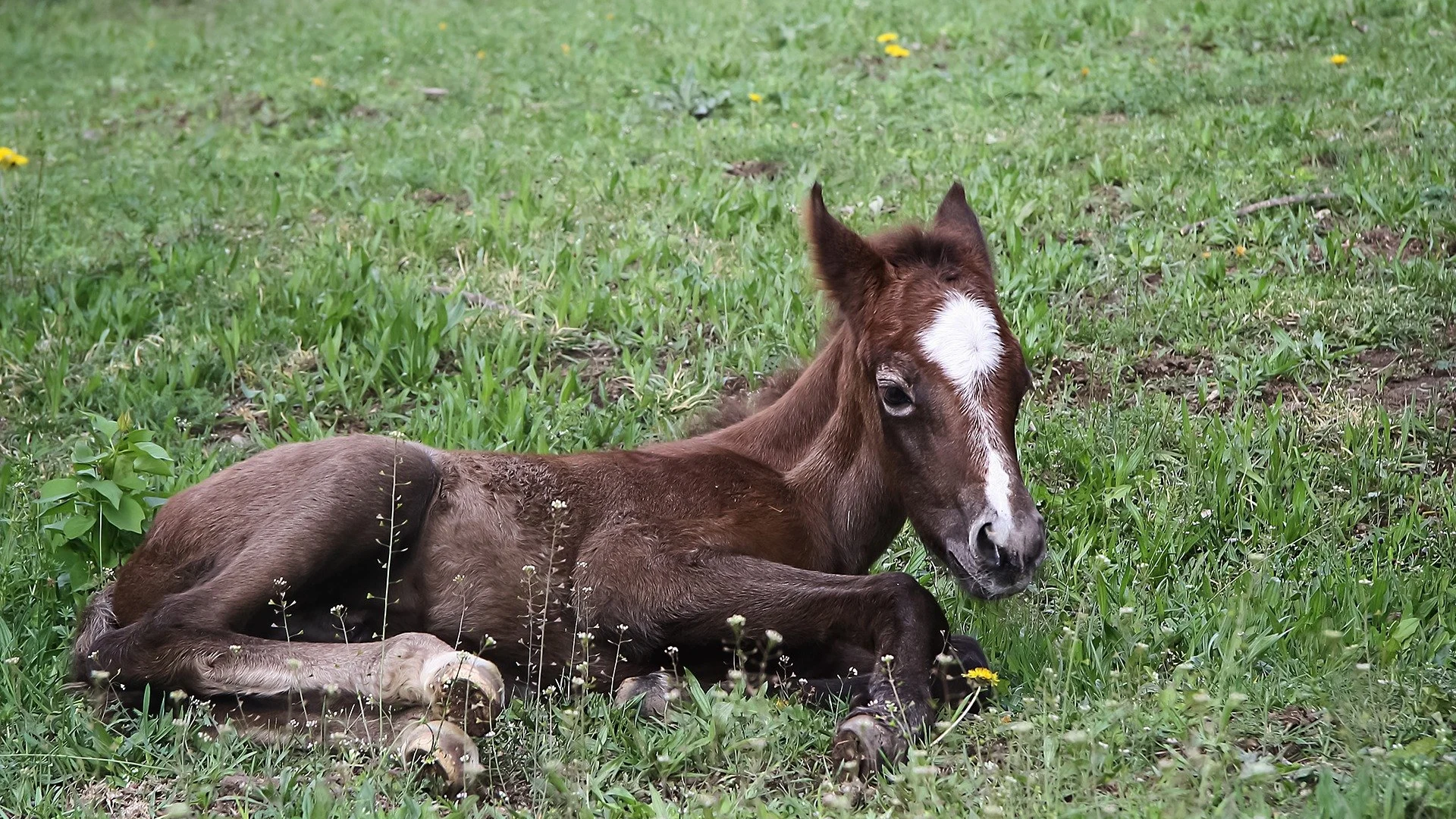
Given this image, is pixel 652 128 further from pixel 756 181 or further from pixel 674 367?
pixel 674 367

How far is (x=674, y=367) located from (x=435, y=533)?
2.27 m

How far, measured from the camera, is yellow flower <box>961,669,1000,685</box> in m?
3.65

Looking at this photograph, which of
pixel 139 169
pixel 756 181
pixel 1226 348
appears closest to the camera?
pixel 1226 348

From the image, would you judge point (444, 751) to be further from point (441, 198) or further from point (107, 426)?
point (441, 198)

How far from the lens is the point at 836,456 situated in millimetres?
4590

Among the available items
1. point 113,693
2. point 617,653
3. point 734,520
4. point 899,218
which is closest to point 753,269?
point 899,218

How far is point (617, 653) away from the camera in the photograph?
4.14m

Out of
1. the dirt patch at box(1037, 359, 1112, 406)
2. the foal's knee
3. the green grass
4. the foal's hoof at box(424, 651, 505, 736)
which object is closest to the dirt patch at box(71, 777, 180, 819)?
the green grass

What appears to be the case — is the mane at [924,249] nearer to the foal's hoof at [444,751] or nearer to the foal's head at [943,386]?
the foal's head at [943,386]

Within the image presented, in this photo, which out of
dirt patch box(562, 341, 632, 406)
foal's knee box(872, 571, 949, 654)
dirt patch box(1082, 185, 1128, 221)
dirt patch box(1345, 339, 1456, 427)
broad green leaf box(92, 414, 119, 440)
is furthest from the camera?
dirt patch box(1082, 185, 1128, 221)

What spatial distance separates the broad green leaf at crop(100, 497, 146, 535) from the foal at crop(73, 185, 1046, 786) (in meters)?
0.49

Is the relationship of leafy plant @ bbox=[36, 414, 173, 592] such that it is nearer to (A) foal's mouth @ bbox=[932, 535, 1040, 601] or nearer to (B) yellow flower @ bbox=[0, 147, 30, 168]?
(A) foal's mouth @ bbox=[932, 535, 1040, 601]

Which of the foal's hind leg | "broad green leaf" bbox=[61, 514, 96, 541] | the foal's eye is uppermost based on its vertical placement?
Result: the foal's eye

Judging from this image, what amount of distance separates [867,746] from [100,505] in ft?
10.3
